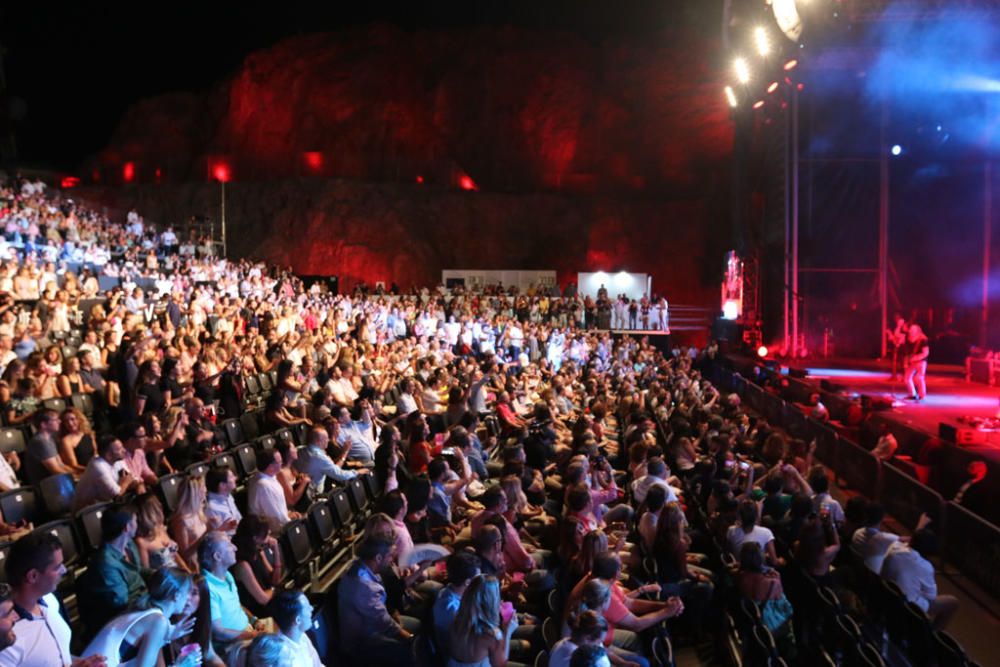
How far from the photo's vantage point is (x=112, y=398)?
9.47 metres

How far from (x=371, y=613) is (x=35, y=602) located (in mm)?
1602

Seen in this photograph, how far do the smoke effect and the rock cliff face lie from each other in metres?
17.4

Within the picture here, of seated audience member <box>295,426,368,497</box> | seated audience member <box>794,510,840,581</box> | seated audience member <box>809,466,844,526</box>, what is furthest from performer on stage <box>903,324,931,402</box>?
seated audience member <box>295,426,368,497</box>

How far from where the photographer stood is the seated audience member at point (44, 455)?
6547 millimetres

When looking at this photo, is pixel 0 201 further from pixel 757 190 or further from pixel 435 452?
pixel 757 190

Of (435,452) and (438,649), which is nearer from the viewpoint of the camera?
(438,649)

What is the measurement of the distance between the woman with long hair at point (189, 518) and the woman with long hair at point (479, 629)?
1.89 m

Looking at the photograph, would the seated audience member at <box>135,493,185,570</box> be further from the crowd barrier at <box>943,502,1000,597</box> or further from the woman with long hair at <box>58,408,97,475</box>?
the crowd barrier at <box>943,502,1000,597</box>

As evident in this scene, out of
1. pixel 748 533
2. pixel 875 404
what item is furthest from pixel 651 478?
pixel 875 404

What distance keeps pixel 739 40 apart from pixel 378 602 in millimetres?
22341

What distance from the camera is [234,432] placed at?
8805 mm

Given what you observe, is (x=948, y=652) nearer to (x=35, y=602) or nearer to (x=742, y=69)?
(x=35, y=602)

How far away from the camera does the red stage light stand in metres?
39.0

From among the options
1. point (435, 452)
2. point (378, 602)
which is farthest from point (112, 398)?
point (378, 602)
